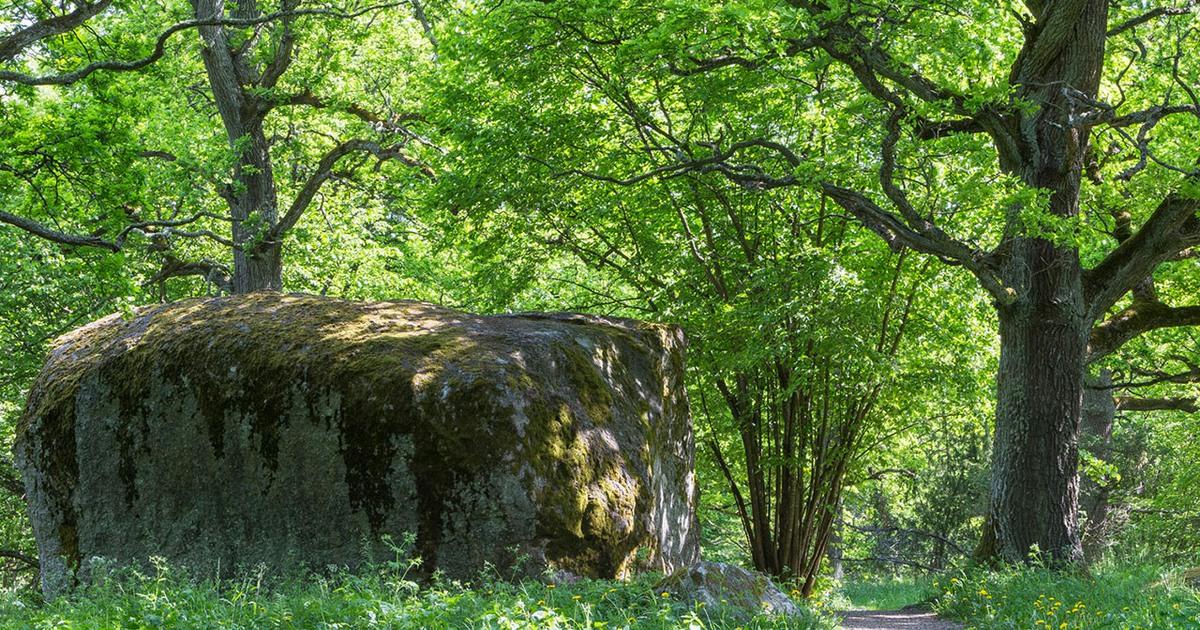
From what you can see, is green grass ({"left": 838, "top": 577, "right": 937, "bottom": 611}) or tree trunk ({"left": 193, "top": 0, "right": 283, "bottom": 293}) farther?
tree trunk ({"left": 193, "top": 0, "right": 283, "bottom": 293})

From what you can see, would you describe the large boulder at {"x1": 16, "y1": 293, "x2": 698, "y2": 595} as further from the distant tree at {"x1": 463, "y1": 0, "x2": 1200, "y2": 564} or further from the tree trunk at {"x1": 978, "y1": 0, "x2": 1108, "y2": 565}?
the tree trunk at {"x1": 978, "y1": 0, "x2": 1108, "y2": 565}

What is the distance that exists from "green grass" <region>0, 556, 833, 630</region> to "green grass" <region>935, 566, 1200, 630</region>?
1846 mm

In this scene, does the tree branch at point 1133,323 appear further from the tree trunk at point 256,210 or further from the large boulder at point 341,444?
the tree trunk at point 256,210

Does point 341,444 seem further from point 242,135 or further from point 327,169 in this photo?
point 327,169

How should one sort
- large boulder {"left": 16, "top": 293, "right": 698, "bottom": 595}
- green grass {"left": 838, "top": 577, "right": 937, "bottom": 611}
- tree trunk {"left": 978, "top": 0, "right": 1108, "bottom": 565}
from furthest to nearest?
1. green grass {"left": 838, "top": 577, "right": 937, "bottom": 611}
2. tree trunk {"left": 978, "top": 0, "right": 1108, "bottom": 565}
3. large boulder {"left": 16, "top": 293, "right": 698, "bottom": 595}

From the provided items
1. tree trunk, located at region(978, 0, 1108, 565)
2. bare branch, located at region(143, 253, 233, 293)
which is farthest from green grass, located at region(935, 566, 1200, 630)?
bare branch, located at region(143, 253, 233, 293)

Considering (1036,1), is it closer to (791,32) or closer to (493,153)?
(791,32)

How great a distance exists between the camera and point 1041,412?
418 inches

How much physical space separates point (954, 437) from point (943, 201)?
17.0 meters

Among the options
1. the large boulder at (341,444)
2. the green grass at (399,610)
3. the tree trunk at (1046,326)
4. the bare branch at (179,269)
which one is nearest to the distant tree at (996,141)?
the tree trunk at (1046,326)

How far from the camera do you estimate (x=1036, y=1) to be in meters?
10.8

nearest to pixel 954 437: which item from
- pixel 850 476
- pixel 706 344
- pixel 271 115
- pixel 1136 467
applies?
pixel 1136 467

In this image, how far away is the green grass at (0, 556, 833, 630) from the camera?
4.41 m

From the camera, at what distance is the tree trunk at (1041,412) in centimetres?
1048
